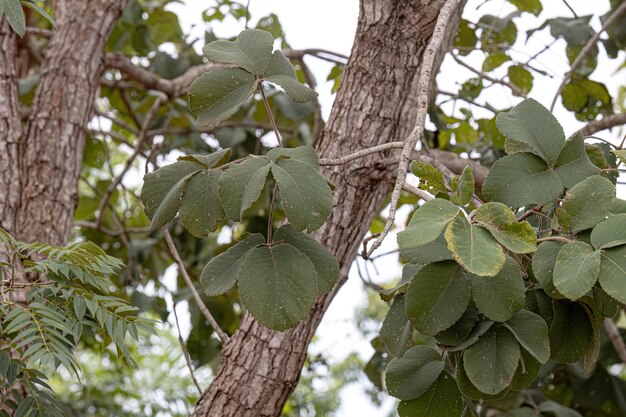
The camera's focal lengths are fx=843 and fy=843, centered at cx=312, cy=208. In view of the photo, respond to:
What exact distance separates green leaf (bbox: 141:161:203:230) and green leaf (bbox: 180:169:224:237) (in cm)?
1

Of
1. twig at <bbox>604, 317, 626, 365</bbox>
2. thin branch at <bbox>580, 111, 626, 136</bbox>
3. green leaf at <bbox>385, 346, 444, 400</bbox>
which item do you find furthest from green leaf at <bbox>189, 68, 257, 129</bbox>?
twig at <bbox>604, 317, 626, 365</bbox>

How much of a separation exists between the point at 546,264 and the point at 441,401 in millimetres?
242

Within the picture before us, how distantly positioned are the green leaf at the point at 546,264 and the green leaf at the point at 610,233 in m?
0.04

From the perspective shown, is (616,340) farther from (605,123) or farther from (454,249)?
(454,249)

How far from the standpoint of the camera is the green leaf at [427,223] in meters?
0.76

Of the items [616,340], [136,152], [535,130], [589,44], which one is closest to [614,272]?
[535,130]

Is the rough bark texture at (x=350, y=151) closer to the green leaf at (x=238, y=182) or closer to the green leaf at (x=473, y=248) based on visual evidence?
the green leaf at (x=238, y=182)

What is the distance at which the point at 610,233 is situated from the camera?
0.81 meters

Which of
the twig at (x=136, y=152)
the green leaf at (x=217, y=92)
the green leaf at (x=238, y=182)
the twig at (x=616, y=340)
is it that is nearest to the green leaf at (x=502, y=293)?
the green leaf at (x=238, y=182)

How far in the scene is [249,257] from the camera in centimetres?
93

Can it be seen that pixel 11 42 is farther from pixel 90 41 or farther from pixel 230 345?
pixel 230 345

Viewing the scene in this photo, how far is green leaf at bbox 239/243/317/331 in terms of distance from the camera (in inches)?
35.6

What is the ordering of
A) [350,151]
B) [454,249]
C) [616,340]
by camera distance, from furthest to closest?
[616,340] → [350,151] → [454,249]

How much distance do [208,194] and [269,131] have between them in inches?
66.9
